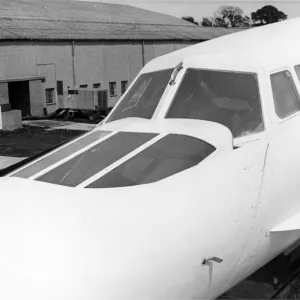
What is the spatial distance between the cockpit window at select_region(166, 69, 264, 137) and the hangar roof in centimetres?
2496

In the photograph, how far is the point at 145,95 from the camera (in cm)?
540

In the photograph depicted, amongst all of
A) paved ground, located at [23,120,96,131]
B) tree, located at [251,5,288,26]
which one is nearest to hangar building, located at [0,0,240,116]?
paved ground, located at [23,120,96,131]

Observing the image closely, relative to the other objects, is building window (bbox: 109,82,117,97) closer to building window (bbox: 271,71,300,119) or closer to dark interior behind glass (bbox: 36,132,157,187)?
building window (bbox: 271,71,300,119)

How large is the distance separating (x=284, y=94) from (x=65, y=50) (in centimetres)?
2768

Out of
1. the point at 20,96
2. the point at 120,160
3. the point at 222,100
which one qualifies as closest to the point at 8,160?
the point at 20,96

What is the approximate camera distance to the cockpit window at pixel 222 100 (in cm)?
468

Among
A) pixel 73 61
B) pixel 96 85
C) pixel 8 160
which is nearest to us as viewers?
pixel 8 160

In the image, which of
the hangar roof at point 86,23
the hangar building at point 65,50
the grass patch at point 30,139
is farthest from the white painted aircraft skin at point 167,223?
the hangar roof at point 86,23

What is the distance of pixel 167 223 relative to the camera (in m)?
3.52

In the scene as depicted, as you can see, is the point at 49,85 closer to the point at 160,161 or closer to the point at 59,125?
the point at 59,125

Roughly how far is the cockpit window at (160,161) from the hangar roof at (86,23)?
1012 inches

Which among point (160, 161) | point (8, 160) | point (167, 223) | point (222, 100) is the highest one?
point (222, 100)

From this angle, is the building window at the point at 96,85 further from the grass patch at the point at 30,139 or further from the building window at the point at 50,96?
the grass patch at the point at 30,139

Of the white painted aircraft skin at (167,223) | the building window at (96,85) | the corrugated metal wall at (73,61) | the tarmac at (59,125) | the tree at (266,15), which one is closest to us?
the white painted aircraft skin at (167,223)
